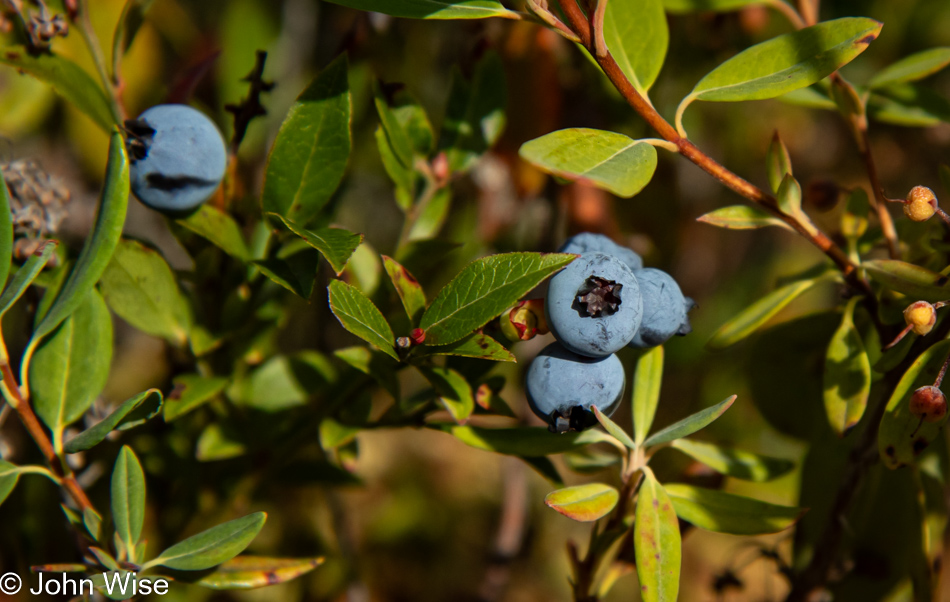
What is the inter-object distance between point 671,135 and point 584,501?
36 cm

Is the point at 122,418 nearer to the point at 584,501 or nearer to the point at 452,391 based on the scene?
the point at 452,391

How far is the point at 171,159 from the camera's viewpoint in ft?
2.40

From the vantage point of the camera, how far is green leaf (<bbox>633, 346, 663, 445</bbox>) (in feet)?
2.47

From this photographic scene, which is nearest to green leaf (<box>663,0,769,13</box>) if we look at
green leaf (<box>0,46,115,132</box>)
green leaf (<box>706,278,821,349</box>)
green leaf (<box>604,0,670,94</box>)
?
green leaf (<box>604,0,670,94</box>)

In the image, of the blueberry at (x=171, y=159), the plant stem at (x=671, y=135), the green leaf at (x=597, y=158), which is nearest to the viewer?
the green leaf at (x=597, y=158)

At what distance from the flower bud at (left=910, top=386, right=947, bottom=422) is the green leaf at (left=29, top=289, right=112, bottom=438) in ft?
2.69

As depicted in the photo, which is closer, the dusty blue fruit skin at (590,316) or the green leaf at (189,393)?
the dusty blue fruit skin at (590,316)

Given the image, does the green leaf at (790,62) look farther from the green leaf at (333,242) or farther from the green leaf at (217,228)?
the green leaf at (217,228)

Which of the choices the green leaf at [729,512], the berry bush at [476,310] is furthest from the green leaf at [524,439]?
the green leaf at [729,512]

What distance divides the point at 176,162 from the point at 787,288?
2.21ft

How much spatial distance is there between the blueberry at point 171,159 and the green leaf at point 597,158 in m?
0.39

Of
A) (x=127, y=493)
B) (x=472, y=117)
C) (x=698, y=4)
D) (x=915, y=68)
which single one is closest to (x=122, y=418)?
(x=127, y=493)

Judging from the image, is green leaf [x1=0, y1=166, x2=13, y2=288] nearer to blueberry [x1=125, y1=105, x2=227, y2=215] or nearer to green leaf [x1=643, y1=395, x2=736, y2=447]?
blueberry [x1=125, y1=105, x2=227, y2=215]

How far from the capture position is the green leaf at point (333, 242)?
0.58m
